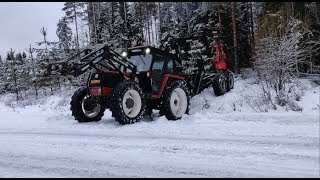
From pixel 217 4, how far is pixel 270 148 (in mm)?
25338

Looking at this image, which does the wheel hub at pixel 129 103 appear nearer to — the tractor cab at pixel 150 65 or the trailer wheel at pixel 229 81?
the tractor cab at pixel 150 65

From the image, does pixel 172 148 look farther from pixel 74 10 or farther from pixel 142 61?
pixel 74 10

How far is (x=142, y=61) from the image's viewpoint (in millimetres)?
10906

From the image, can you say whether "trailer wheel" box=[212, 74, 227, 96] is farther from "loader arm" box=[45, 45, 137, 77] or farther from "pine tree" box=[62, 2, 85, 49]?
"pine tree" box=[62, 2, 85, 49]

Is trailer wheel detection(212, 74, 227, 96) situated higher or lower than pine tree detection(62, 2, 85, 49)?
lower

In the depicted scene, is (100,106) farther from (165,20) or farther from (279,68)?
(165,20)

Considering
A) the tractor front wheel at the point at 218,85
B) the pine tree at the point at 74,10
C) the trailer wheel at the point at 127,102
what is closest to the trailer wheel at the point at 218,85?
the tractor front wheel at the point at 218,85

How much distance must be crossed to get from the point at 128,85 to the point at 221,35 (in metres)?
19.5

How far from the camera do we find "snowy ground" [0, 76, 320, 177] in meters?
5.12

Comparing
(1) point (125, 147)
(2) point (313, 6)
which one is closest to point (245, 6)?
(2) point (313, 6)

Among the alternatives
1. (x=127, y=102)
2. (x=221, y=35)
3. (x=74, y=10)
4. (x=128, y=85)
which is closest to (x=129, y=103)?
(x=127, y=102)

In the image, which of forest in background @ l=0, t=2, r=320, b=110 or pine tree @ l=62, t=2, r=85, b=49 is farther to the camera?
pine tree @ l=62, t=2, r=85, b=49

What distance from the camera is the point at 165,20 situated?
45.2 metres

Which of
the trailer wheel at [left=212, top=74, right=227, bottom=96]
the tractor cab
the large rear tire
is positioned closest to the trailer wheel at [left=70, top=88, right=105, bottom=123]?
the tractor cab
